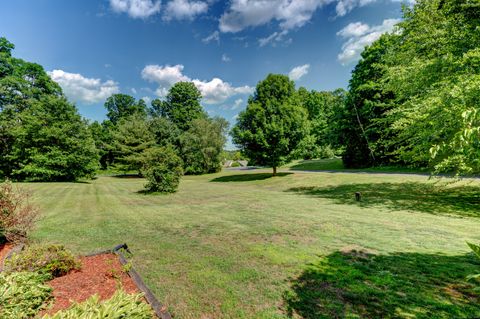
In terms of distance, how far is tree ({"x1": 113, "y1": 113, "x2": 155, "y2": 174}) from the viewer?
37375 millimetres

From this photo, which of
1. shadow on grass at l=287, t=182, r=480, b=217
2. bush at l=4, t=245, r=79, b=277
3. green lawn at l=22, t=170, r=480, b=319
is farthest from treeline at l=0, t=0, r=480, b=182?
bush at l=4, t=245, r=79, b=277

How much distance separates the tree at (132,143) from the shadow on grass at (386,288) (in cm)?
3672

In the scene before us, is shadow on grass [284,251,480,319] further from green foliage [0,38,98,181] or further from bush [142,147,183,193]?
green foliage [0,38,98,181]

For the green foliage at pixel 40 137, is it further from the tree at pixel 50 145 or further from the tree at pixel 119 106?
the tree at pixel 119 106

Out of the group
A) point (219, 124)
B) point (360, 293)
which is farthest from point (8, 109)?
point (360, 293)

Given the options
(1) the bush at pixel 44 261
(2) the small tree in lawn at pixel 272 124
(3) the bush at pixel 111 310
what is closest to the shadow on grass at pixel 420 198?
(2) the small tree in lawn at pixel 272 124

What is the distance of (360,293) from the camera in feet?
13.1

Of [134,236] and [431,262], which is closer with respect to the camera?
[431,262]

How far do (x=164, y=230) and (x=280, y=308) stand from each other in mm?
5668

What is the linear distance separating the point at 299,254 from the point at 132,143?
38878mm

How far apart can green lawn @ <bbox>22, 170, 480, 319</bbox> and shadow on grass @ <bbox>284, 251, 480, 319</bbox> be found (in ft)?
0.06

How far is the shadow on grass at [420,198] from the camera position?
9.92m

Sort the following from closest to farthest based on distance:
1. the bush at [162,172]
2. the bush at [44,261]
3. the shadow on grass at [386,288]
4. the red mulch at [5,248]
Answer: the shadow on grass at [386,288], the bush at [44,261], the red mulch at [5,248], the bush at [162,172]

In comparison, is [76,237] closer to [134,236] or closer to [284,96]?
[134,236]
